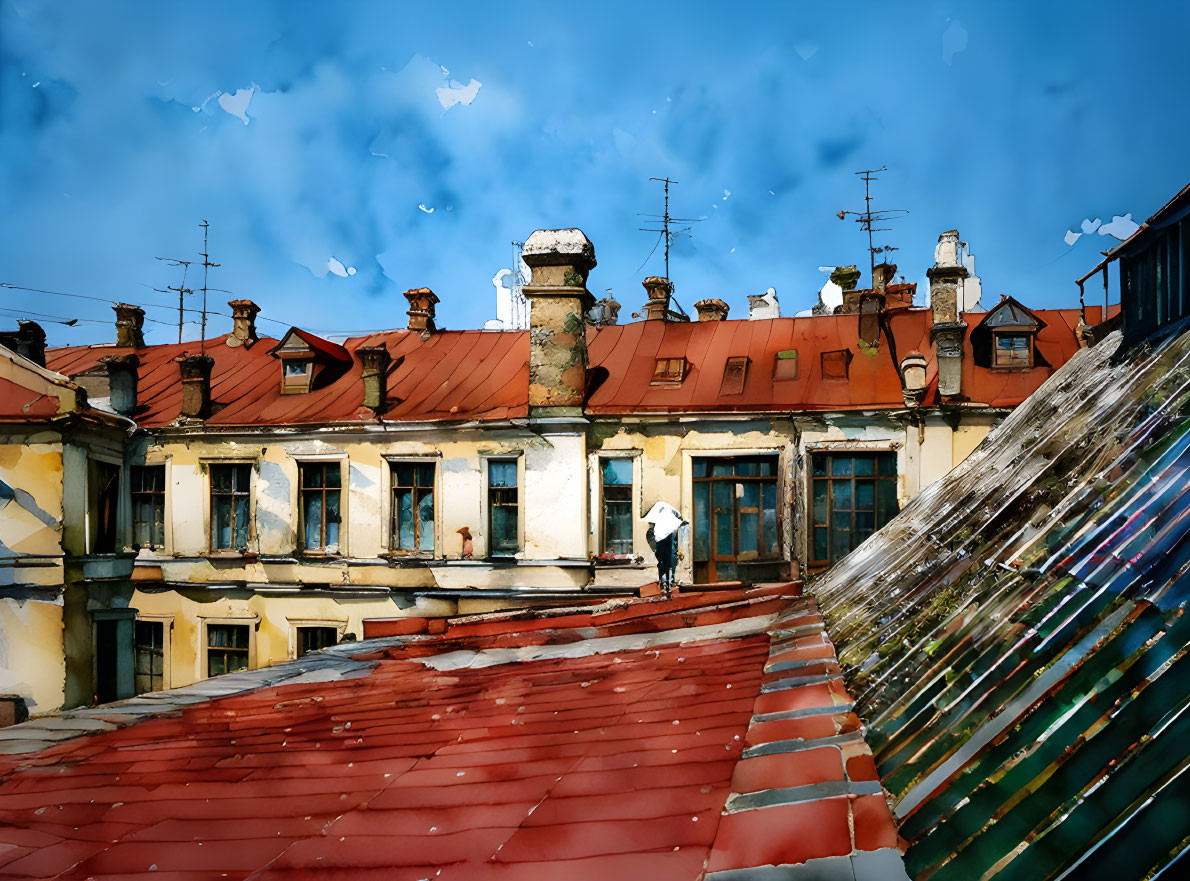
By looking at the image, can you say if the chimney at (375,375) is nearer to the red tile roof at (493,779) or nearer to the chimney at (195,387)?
the chimney at (195,387)

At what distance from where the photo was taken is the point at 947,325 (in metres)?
16.0

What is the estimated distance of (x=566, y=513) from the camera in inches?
662

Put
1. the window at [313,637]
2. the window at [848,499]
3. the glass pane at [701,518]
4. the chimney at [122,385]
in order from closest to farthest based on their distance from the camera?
the window at [848,499] < the glass pane at [701,518] < the window at [313,637] < the chimney at [122,385]

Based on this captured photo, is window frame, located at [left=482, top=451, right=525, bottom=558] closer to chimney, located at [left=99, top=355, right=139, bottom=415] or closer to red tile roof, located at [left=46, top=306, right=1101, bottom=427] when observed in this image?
red tile roof, located at [left=46, top=306, right=1101, bottom=427]

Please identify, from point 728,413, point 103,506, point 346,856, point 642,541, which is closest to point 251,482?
point 103,506

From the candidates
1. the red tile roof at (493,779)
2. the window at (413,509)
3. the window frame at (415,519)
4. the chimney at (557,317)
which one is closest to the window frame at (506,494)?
the window frame at (415,519)

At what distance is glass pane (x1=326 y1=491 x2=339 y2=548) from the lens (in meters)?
18.4

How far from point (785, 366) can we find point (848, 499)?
348 cm

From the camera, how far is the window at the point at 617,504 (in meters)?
17.0

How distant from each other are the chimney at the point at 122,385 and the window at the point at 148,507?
1.75 metres

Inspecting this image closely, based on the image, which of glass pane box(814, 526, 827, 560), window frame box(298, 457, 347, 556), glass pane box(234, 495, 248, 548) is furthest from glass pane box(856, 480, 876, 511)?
glass pane box(234, 495, 248, 548)

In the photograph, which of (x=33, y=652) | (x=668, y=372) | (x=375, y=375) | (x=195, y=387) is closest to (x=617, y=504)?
(x=668, y=372)

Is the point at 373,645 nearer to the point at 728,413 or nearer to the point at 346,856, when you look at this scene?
the point at 346,856

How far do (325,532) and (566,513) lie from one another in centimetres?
605
